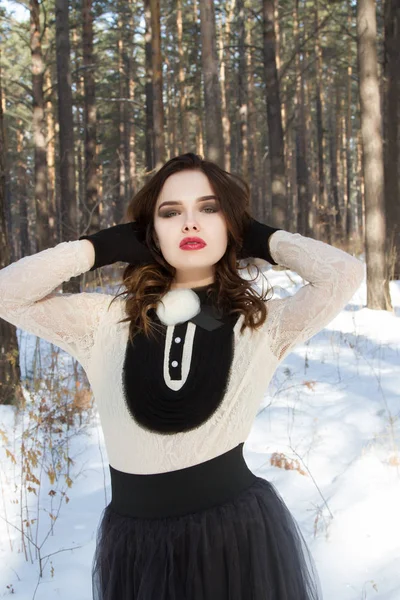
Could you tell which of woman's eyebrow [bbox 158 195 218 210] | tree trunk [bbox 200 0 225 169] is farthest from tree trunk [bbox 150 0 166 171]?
woman's eyebrow [bbox 158 195 218 210]

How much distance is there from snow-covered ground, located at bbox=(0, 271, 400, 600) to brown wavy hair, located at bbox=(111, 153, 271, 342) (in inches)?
65.5

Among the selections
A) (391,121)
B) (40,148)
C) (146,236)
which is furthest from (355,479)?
(40,148)

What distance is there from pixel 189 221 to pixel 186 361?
0.43 meters

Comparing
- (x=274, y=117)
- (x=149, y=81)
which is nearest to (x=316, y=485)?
(x=274, y=117)

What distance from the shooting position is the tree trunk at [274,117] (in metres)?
11.0

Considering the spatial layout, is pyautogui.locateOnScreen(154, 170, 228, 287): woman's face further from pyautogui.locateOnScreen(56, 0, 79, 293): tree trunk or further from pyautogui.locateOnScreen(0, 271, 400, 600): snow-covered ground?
pyautogui.locateOnScreen(56, 0, 79, 293): tree trunk

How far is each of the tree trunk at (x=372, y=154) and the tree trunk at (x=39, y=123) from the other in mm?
5807

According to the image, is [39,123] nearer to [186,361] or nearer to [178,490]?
[186,361]

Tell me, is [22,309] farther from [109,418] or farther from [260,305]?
[260,305]

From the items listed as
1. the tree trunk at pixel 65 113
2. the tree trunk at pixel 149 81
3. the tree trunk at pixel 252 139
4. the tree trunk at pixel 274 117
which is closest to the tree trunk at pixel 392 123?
the tree trunk at pixel 274 117

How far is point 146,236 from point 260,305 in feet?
1.48

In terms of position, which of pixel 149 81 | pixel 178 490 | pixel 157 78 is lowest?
pixel 178 490

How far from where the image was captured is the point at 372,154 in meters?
7.69

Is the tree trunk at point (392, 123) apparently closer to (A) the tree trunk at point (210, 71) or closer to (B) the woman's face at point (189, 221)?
(A) the tree trunk at point (210, 71)
